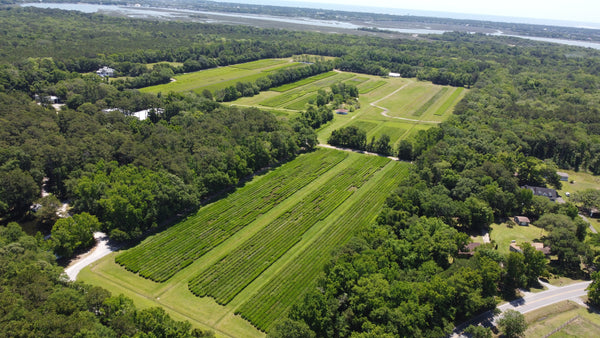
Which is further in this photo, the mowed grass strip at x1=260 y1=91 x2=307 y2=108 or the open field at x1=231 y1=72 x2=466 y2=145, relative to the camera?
the mowed grass strip at x1=260 y1=91 x2=307 y2=108

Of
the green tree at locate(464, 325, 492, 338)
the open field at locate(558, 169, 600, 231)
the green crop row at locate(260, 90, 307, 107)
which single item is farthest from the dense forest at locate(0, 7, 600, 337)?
the green crop row at locate(260, 90, 307, 107)

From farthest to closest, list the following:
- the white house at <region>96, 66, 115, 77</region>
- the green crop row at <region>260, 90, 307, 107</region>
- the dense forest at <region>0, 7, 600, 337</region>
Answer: the white house at <region>96, 66, 115, 77</region> → the green crop row at <region>260, 90, 307, 107</region> → the dense forest at <region>0, 7, 600, 337</region>

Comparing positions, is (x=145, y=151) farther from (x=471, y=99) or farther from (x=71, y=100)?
(x=471, y=99)

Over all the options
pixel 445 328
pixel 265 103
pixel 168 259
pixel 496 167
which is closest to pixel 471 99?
pixel 496 167

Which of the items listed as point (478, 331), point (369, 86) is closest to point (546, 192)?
point (478, 331)

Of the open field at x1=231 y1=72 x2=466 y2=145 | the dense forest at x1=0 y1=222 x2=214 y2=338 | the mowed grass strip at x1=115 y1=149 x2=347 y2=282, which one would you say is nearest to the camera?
the dense forest at x1=0 y1=222 x2=214 y2=338

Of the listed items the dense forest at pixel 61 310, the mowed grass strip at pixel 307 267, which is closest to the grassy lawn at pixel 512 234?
Result: the mowed grass strip at pixel 307 267

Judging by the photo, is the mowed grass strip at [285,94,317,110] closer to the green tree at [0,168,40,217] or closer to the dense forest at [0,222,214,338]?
the green tree at [0,168,40,217]

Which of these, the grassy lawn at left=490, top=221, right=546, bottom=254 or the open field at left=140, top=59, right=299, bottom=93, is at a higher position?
the open field at left=140, top=59, right=299, bottom=93
